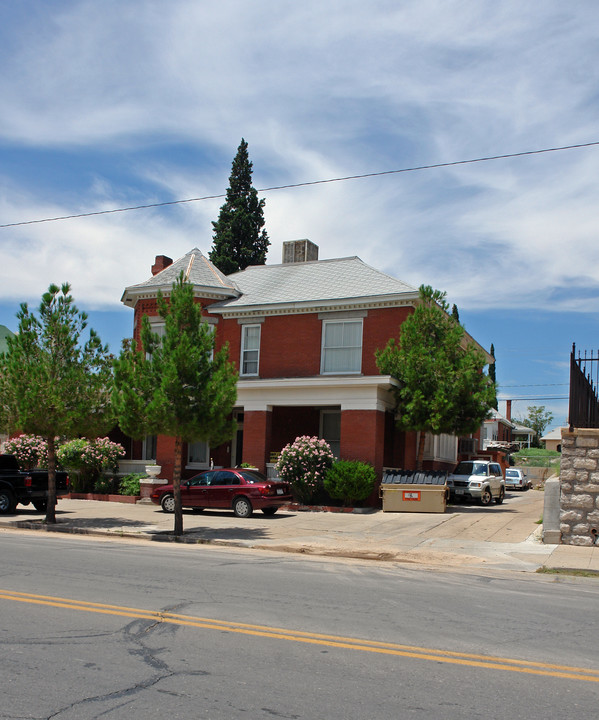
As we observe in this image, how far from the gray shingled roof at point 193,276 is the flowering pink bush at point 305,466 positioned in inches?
314

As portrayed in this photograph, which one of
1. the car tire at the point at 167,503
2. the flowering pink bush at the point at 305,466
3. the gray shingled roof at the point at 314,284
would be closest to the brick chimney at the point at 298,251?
the gray shingled roof at the point at 314,284

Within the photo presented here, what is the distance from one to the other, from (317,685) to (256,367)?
73.3ft

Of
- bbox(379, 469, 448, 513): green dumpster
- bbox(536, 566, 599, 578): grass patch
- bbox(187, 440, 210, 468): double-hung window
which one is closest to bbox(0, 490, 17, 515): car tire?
bbox(187, 440, 210, 468): double-hung window

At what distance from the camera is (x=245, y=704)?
4.83 metres

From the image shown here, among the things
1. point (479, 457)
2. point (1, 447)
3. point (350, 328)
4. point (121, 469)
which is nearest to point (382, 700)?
point (350, 328)

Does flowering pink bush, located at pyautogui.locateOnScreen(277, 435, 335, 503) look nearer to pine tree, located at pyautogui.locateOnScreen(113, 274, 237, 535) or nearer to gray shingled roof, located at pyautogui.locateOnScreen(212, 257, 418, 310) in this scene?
gray shingled roof, located at pyautogui.locateOnScreen(212, 257, 418, 310)

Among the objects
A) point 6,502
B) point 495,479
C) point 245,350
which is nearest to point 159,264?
point 245,350

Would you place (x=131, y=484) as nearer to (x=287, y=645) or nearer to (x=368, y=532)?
(x=368, y=532)

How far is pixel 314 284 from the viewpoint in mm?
28031

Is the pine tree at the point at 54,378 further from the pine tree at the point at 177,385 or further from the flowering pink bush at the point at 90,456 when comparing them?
the flowering pink bush at the point at 90,456

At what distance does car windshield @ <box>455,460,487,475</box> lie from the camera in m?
27.4

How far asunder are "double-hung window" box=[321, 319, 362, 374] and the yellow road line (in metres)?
18.2

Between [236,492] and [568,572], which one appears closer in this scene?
[568,572]

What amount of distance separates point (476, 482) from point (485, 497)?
742mm
